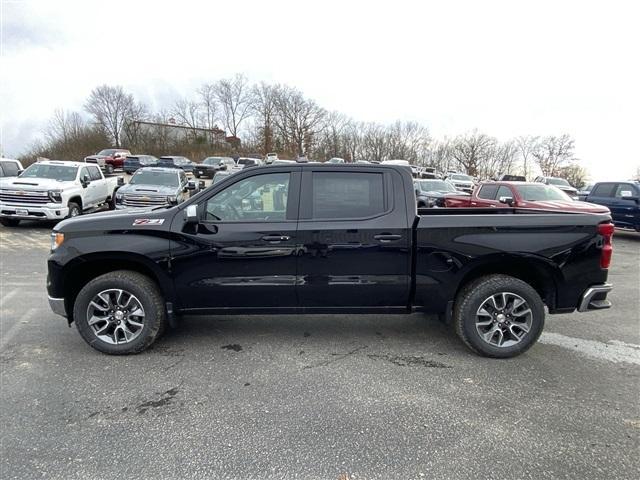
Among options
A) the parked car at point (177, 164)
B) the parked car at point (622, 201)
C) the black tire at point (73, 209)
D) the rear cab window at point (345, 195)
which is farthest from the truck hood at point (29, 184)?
the parked car at point (177, 164)

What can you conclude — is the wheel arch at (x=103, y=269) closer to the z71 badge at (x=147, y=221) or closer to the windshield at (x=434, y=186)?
the z71 badge at (x=147, y=221)

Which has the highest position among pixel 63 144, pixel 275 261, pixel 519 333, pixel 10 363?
pixel 63 144

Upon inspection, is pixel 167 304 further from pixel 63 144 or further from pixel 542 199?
pixel 63 144

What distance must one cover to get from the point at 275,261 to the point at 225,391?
1.20m

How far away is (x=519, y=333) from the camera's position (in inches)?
153

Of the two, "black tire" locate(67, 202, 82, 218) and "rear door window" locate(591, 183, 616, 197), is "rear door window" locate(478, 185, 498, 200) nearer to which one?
"rear door window" locate(591, 183, 616, 197)

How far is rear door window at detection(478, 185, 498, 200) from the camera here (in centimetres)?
1129

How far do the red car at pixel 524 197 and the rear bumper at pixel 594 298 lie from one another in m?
5.77

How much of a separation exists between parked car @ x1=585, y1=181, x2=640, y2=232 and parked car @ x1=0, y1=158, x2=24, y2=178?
1931cm

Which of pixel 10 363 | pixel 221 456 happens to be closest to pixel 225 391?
pixel 221 456

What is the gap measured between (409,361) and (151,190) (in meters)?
11.1

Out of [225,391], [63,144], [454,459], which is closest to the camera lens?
[454,459]

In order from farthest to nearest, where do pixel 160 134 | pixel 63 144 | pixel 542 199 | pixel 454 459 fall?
1. pixel 160 134
2. pixel 63 144
3. pixel 542 199
4. pixel 454 459

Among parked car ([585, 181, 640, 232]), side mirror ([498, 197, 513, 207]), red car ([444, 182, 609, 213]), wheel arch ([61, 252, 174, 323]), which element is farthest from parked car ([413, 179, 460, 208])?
wheel arch ([61, 252, 174, 323])
